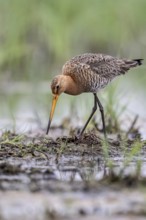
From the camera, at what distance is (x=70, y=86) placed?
8906 mm

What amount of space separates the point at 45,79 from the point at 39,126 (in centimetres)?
431

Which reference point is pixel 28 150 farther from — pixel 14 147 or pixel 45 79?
pixel 45 79

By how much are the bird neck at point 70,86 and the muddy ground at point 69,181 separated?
690 millimetres

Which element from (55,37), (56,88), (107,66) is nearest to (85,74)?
(107,66)

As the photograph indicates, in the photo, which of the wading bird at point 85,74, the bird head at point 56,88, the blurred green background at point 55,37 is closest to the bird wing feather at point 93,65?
the wading bird at point 85,74

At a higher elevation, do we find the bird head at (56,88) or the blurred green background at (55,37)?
the blurred green background at (55,37)

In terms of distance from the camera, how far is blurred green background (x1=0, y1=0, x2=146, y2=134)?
568 inches

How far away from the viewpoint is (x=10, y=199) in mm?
5730

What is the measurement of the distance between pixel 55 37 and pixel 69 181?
986cm

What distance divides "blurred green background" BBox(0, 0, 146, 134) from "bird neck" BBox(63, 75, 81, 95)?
404 centimetres

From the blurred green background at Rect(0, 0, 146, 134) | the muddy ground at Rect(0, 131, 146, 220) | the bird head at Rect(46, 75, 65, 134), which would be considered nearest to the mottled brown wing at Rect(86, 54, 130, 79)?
the bird head at Rect(46, 75, 65, 134)

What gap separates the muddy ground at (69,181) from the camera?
551 cm

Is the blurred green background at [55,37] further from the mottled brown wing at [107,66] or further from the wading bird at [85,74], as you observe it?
the wading bird at [85,74]

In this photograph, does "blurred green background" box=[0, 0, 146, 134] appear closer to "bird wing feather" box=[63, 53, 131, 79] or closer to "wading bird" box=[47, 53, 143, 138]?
"bird wing feather" box=[63, 53, 131, 79]
